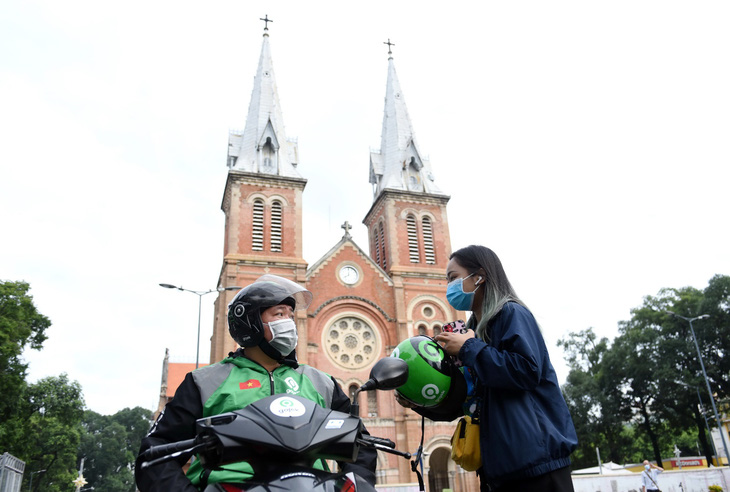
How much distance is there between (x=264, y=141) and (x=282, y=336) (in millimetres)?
32829

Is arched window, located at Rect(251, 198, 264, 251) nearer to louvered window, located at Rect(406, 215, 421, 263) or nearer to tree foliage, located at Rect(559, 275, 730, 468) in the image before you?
louvered window, located at Rect(406, 215, 421, 263)

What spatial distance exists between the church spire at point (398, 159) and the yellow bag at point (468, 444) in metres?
32.2

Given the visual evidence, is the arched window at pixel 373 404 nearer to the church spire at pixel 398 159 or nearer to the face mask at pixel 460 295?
the church spire at pixel 398 159

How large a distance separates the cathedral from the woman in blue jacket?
24.5 m

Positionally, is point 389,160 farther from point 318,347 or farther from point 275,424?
point 275,424

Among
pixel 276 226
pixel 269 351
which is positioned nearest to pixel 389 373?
pixel 269 351

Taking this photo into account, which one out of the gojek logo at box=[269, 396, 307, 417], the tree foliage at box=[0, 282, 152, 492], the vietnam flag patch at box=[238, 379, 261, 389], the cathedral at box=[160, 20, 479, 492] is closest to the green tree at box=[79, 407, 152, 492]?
the tree foliage at box=[0, 282, 152, 492]

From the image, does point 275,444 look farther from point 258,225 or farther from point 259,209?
point 259,209

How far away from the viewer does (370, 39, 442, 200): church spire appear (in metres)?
36.6

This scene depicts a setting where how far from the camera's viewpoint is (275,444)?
2.09 metres

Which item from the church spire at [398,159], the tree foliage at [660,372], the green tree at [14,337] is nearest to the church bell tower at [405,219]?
the church spire at [398,159]

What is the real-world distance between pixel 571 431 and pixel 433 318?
2924 centimetres

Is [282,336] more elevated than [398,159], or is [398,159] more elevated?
[398,159]

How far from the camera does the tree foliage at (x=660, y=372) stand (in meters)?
32.0
